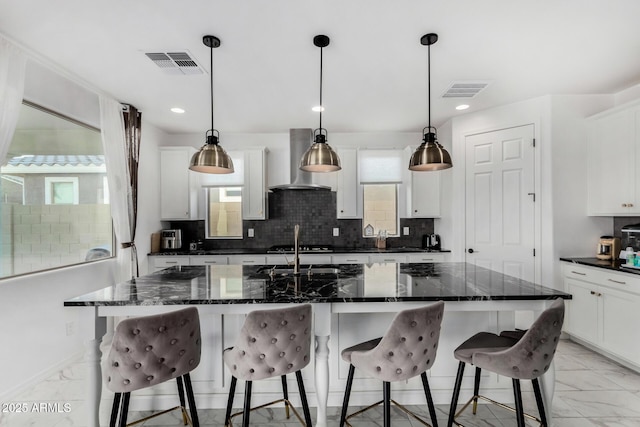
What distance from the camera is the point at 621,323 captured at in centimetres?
282

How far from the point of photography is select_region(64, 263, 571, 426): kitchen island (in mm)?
1795

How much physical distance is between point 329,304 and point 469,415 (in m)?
1.34

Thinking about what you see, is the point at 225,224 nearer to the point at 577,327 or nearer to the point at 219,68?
the point at 219,68

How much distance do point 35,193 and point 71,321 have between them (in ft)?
4.08

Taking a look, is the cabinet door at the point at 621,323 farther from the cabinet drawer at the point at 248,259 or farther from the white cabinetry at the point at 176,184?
the white cabinetry at the point at 176,184

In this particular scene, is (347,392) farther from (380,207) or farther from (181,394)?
(380,207)

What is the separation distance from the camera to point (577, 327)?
330 cm

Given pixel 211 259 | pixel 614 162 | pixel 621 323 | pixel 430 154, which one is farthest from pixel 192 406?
pixel 614 162

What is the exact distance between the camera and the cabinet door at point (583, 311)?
3076mm

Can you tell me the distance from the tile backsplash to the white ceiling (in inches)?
61.6

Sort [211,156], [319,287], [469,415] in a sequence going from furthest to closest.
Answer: [211,156] → [469,415] → [319,287]

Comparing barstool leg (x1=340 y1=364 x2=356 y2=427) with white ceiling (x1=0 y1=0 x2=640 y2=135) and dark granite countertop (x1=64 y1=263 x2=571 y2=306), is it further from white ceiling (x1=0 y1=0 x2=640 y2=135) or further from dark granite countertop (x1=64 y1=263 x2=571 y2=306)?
white ceiling (x1=0 y1=0 x2=640 y2=135)

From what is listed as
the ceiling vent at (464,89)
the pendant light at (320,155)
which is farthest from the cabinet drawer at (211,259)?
the ceiling vent at (464,89)

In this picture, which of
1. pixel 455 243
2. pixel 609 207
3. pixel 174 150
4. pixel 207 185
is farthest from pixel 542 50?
pixel 174 150
